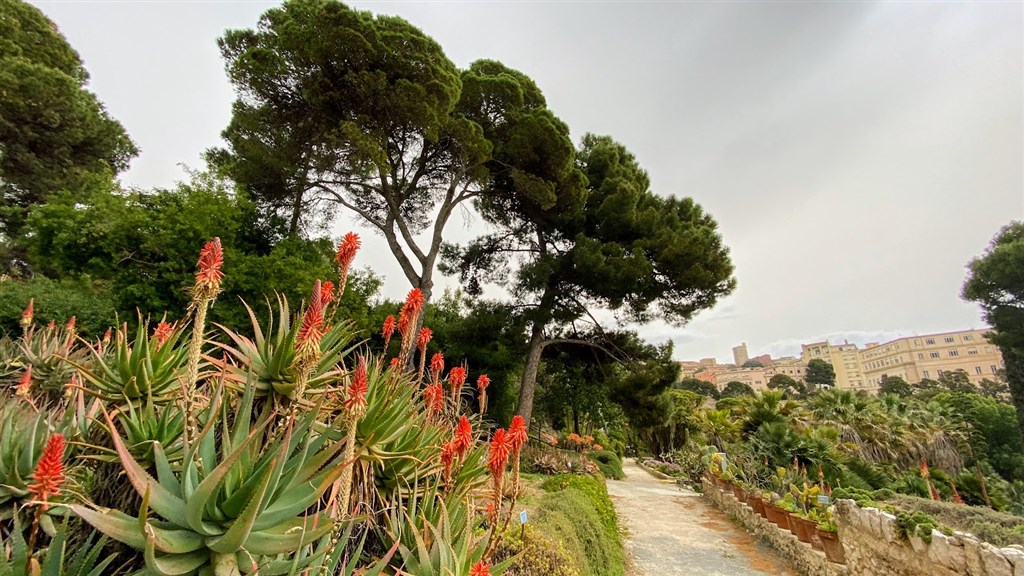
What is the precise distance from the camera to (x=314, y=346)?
164 centimetres

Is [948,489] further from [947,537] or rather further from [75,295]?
[75,295]

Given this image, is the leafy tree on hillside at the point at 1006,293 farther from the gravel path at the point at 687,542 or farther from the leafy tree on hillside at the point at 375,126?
the leafy tree on hillside at the point at 375,126

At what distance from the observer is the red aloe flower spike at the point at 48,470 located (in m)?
1.07

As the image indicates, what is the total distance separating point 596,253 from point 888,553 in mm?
8428

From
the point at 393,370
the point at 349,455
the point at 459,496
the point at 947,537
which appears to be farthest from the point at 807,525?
the point at 349,455

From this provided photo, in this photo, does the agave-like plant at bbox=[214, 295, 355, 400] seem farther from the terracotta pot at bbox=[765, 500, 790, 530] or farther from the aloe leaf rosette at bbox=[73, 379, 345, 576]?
the terracotta pot at bbox=[765, 500, 790, 530]

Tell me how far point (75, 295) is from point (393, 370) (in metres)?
12.1

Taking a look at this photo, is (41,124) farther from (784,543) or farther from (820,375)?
(820,375)

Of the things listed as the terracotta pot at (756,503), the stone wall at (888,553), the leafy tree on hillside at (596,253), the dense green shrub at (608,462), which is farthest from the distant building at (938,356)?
the stone wall at (888,553)

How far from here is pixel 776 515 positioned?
23.2ft

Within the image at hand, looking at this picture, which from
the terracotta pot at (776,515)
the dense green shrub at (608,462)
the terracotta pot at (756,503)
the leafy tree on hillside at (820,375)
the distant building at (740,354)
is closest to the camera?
the terracotta pot at (776,515)

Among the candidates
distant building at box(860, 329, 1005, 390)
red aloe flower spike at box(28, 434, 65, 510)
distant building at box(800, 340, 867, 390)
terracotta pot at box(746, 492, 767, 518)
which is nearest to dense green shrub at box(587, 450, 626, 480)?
terracotta pot at box(746, 492, 767, 518)

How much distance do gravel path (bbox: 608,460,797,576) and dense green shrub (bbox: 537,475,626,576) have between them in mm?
726

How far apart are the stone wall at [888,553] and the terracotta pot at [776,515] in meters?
0.10
